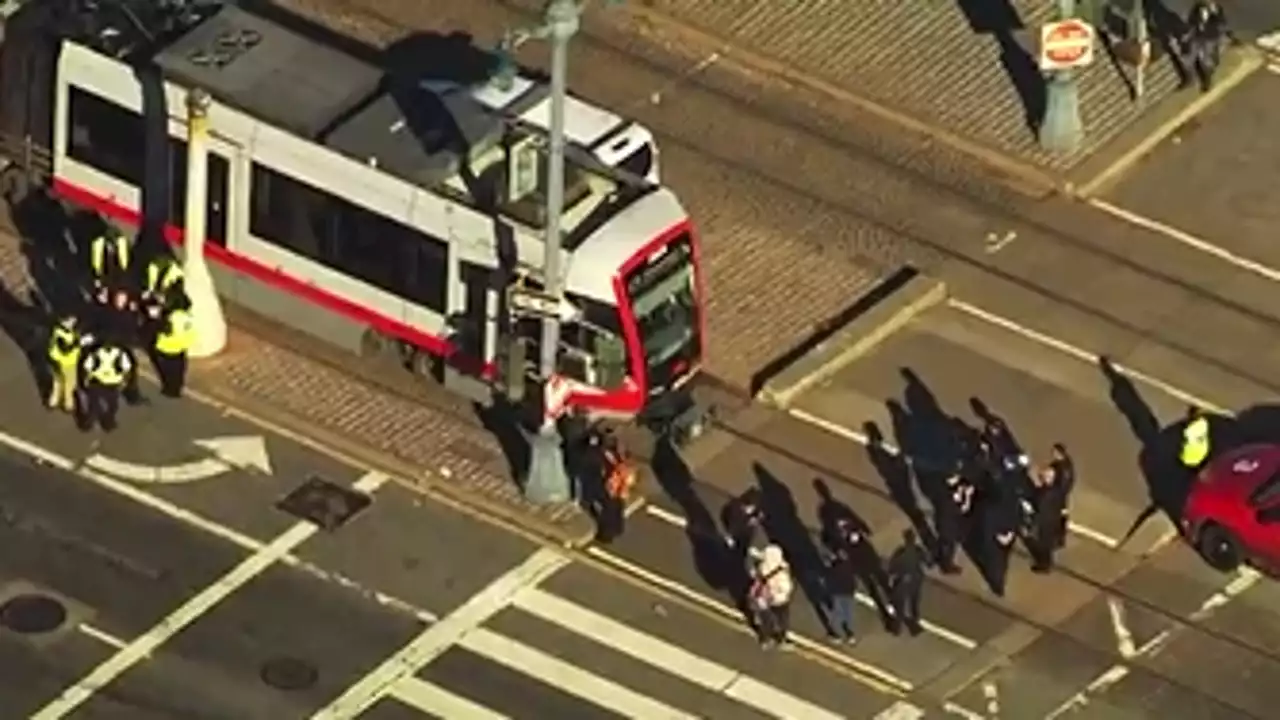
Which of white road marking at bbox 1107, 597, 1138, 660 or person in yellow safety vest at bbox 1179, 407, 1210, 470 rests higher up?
person in yellow safety vest at bbox 1179, 407, 1210, 470

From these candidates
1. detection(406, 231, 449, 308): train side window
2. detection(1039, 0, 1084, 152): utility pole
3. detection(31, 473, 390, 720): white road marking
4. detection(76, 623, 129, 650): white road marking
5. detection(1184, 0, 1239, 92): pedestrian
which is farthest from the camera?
detection(1184, 0, 1239, 92): pedestrian

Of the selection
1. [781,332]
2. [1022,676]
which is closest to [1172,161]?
[781,332]

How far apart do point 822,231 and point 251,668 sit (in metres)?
12.8

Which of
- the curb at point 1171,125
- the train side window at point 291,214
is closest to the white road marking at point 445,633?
the train side window at point 291,214

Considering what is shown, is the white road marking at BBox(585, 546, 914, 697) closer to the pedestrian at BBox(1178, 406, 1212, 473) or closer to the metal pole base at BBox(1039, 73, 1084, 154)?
the pedestrian at BBox(1178, 406, 1212, 473)

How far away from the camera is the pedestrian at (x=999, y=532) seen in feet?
198

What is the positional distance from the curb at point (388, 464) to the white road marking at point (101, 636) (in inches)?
183

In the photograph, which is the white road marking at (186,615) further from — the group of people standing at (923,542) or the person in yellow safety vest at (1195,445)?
the person in yellow safety vest at (1195,445)

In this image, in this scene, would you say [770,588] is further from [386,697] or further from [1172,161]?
[1172,161]

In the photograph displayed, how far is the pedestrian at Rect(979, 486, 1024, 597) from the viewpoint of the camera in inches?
2377

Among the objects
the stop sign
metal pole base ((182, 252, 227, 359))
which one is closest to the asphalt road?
metal pole base ((182, 252, 227, 359))

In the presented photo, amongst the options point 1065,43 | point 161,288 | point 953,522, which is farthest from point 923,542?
point 161,288

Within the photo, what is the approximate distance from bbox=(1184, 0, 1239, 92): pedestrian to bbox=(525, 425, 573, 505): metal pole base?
1425cm

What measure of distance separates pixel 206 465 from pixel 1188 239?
14.9 meters
